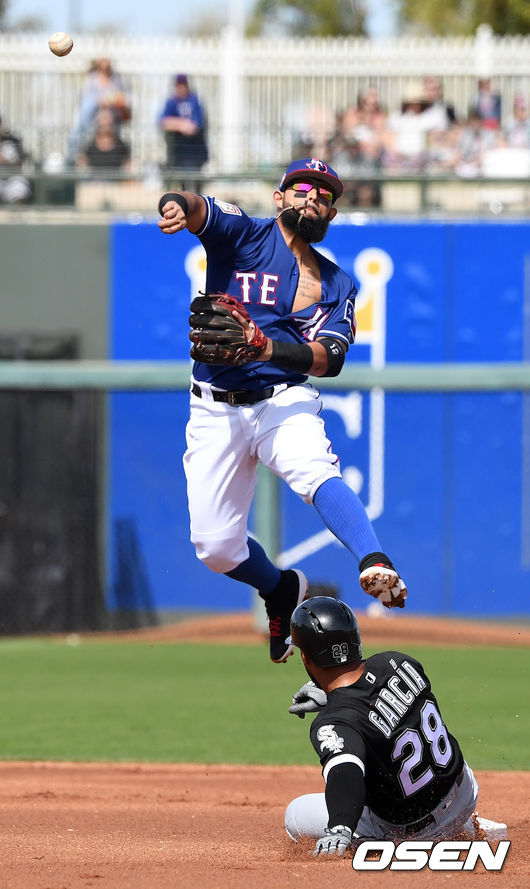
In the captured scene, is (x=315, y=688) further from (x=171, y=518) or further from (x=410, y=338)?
(x=410, y=338)

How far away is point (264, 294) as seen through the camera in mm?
5266

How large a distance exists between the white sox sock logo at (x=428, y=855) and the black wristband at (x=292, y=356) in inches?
68.2

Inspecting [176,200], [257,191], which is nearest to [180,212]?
[176,200]

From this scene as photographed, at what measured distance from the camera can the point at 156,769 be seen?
705 centimetres

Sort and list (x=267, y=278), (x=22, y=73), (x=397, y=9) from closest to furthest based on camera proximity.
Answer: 1. (x=267, y=278)
2. (x=22, y=73)
3. (x=397, y=9)

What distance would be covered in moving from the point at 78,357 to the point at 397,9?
21.8m

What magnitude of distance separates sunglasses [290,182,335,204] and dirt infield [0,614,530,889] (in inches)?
96.5

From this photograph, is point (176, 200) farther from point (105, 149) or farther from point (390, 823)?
point (105, 149)

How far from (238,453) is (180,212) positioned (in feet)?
3.48

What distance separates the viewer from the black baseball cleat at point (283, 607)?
18.4 ft

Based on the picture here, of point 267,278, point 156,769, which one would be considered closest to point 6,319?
point 156,769

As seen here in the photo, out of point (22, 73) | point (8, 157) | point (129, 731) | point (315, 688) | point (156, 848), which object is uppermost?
point (22, 73)

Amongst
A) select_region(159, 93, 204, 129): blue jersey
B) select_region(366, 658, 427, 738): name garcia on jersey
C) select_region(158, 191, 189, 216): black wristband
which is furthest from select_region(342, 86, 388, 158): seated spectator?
select_region(366, 658, 427, 738): name garcia on jersey

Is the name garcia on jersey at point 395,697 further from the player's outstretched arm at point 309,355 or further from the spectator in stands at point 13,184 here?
the spectator in stands at point 13,184
